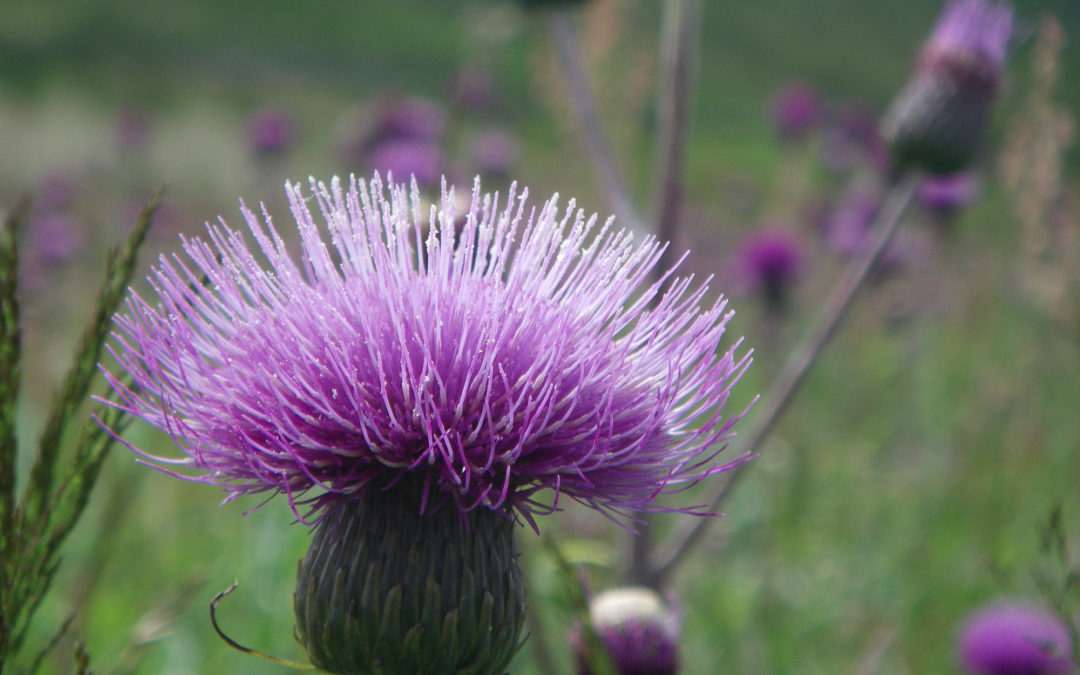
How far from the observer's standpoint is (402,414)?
1.39m

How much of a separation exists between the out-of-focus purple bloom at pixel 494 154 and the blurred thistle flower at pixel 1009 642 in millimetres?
5904

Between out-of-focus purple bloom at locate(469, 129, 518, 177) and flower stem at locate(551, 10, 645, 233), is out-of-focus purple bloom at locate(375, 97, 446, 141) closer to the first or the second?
out-of-focus purple bloom at locate(469, 129, 518, 177)

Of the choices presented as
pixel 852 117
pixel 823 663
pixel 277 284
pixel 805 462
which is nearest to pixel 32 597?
pixel 277 284

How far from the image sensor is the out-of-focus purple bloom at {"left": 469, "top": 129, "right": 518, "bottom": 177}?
8.83 meters

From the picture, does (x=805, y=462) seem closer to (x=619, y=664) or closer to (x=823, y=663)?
(x=823, y=663)

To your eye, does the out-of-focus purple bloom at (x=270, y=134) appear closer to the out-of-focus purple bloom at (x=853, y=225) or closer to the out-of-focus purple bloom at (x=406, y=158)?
the out-of-focus purple bloom at (x=406, y=158)

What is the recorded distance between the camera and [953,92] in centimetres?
322

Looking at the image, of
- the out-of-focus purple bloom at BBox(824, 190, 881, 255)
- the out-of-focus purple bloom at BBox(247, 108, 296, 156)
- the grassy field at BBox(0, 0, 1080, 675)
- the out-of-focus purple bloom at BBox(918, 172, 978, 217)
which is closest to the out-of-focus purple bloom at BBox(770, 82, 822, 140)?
the grassy field at BBox(0, 0, 1080, 675)

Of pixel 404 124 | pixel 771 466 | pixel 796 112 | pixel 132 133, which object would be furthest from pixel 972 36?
pixel 132 133

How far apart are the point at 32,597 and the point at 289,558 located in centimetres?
254

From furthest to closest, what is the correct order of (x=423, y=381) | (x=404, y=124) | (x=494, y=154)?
(x=494, y=154) < (x=404, y=124) < (x=423, y=381)

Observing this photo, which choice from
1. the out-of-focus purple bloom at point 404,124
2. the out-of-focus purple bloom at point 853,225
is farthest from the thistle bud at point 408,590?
the out-of-focus purple bloom at point 853,225

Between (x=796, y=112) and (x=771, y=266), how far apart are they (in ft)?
11.1

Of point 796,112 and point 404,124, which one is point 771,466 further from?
point 796,112
